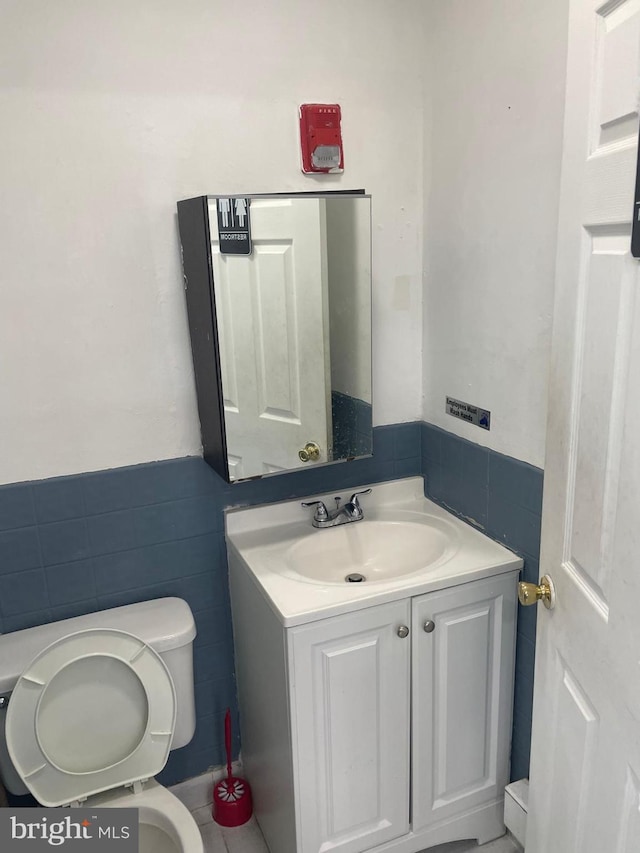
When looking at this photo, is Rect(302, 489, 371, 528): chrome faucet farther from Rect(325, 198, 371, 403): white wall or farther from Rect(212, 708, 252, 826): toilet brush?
Rect(212, 708, 252, 826): toilet brush

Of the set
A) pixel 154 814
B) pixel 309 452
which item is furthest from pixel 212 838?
pixel 309 452

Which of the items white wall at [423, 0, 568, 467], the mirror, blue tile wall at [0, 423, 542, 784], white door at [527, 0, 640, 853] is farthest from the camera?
blue tile wall at [0, 423, 542, 784]

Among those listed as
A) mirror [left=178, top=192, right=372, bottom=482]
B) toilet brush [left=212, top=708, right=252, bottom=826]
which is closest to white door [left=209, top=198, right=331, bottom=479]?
mirror [left=178, top=192, right=372, bottom=482]

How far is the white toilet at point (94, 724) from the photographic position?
1.48 meters

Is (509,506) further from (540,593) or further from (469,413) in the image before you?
(540,593)

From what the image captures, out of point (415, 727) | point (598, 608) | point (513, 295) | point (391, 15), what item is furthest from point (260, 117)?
point (415, 727)

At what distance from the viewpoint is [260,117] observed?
65.9 inches

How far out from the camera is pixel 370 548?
1.89 m

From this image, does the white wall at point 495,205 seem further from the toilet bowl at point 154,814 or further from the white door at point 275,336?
the toilet bowl at point 154,814

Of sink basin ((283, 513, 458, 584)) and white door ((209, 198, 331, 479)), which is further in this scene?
sink basin ((283, 513, 458, 584))

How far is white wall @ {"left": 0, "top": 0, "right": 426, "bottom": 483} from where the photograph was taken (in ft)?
4.93

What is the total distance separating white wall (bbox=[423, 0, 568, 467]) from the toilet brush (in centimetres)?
113

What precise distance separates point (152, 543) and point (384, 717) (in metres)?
0.75

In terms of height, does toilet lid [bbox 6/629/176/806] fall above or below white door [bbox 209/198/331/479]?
below
